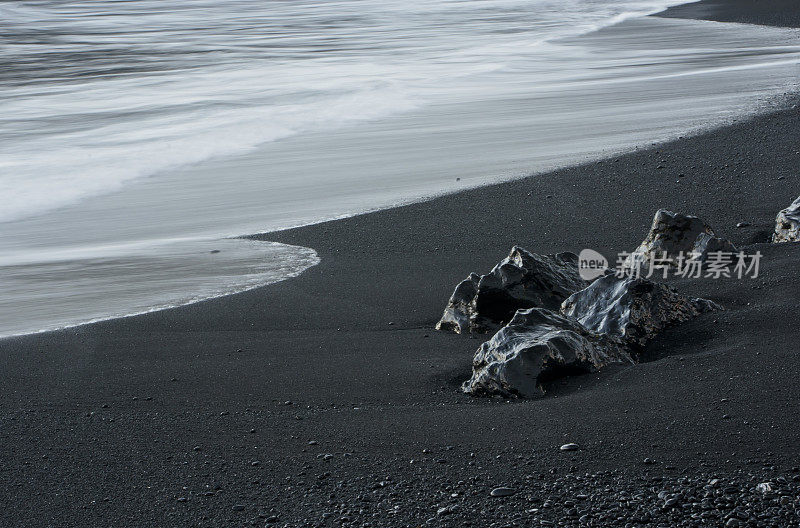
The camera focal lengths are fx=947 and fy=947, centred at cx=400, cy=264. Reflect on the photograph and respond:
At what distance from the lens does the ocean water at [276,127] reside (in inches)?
216

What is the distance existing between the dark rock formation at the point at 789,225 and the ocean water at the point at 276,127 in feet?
7.95

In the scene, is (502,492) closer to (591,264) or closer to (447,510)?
(447,510)

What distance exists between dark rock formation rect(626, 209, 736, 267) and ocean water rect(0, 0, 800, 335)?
72.4 inches

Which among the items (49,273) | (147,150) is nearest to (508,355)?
(49,273)

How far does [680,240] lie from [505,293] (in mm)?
1026

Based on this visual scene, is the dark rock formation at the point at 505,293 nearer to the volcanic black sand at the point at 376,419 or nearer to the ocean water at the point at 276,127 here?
the volcanic black sand at the point at 376,419

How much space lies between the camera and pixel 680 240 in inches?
172

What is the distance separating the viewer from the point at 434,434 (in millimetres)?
3006

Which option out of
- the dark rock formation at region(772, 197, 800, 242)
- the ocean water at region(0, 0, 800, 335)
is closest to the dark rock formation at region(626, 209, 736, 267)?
the dark rock formation at region(772, 197, 800, 242)

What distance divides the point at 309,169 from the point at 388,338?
13.6ft

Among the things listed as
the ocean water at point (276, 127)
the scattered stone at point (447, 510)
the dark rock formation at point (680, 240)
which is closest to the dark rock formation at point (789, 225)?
the dark rock formation at point (680, 240)

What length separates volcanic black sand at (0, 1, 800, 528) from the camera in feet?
8.55

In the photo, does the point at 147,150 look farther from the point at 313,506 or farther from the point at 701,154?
the point at 313,506

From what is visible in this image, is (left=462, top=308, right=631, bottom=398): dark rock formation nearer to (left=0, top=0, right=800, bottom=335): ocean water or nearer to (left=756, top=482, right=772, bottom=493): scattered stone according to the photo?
(left=756, top=482, right=772, bottom=493): scattered stone
